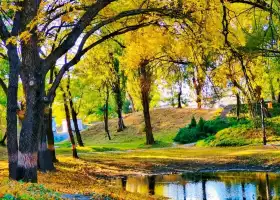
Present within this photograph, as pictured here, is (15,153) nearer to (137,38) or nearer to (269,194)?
(137,38)

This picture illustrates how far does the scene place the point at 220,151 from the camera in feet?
88.7

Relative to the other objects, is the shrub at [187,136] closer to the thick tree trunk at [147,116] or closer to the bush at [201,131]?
the bush at [201,131]

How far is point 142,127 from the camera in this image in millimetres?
45531

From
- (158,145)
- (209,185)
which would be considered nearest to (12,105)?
(209,185)

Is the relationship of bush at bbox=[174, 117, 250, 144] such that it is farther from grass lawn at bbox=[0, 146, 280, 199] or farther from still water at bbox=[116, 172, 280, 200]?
still water at bbox=[116, 172, 280, 200]

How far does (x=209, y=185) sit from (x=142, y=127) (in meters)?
28.6

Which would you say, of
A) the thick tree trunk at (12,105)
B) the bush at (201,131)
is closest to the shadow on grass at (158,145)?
the bush at (201,131)

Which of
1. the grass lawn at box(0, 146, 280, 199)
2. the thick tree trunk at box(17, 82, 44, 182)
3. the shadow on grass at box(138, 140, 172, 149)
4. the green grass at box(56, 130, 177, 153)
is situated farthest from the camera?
the green grass at box(56, 130, 177, 153)

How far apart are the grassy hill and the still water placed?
797 inches

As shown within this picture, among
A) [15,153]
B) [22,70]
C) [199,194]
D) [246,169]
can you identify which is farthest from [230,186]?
[22,70]

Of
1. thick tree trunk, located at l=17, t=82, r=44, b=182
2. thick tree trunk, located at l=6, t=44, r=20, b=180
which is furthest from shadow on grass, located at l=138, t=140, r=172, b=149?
thick tree trunk, located at l=17, t=82, r=44, b=182

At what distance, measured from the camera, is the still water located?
1484 centimetres

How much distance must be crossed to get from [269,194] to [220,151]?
12.7m

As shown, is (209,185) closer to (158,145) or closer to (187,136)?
(158,145)
